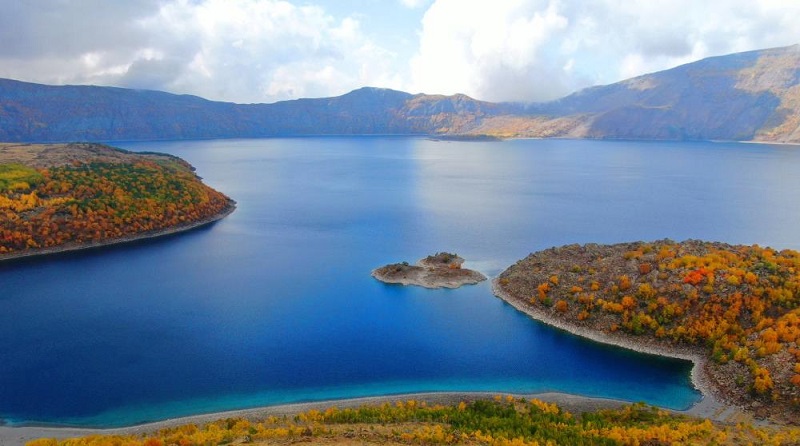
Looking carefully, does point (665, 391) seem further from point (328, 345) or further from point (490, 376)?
point (328, 345)

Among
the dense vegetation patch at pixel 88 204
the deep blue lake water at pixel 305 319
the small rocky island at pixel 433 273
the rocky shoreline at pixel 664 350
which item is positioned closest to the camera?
the rocky shoreline at pixel 664 350

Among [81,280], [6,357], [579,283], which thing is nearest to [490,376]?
[579,283]

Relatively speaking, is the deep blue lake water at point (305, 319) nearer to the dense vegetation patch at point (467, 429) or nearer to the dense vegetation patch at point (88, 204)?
the dense vegetation patch at point (467, 429)

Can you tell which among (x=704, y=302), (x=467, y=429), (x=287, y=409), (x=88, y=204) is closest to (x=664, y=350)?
(x=704, y=302)

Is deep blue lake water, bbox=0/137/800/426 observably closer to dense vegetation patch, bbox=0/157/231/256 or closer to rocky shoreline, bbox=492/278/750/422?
rocky shoreline, bbox=492/278/750/422

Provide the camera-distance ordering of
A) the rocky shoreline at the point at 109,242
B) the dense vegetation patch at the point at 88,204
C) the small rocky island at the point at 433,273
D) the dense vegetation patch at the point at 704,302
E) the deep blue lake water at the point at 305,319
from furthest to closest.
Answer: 1. the dense vegetation patch at the point at 88,204
2. the rocky shoreline at the point at 109,242
3. the small rocky island at the point at 433,273
4. the deep blue lake water at the point at 305,319
5. the dense vegetation patch at the point at 704,302

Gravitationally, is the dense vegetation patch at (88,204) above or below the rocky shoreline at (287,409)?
above

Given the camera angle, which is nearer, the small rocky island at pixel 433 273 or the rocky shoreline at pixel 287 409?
the rocky shoreline at pixel 287 409

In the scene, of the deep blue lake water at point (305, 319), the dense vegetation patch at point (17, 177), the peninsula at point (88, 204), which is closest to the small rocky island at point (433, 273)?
the deep blue lake water at point (305, 319)

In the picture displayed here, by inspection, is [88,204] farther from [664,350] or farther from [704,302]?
[704,302]
